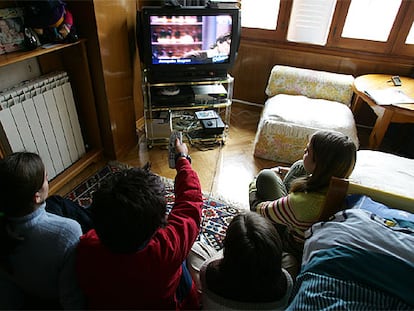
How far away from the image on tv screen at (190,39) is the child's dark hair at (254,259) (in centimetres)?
168

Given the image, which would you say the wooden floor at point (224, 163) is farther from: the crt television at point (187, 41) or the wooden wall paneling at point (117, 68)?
the crt television at point (187, 41)

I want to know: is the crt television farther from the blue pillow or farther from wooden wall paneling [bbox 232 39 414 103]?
the blue pillow

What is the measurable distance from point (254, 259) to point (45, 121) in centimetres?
157

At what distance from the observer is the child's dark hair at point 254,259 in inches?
29.3

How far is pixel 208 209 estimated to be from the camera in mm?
1863

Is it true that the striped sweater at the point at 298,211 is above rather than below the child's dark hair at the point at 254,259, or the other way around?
below

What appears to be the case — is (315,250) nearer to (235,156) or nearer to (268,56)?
(235,156)

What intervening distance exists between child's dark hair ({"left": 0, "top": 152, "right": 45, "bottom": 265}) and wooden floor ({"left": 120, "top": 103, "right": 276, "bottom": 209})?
1261 mm

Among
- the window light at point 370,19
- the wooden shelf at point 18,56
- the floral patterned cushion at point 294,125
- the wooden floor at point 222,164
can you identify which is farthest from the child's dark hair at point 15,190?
the window light at point 370,19

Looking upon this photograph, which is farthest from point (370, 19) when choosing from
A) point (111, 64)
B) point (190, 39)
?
point (111, 64)

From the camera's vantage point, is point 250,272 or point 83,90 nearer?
point 250,272

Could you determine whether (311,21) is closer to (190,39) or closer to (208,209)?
(190,39)

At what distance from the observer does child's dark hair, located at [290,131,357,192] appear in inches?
42.5

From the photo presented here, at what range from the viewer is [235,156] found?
2.39m
